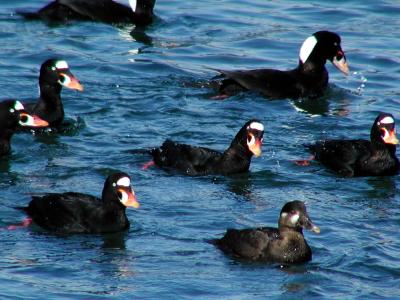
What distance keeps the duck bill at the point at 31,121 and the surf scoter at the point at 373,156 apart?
12.4ft

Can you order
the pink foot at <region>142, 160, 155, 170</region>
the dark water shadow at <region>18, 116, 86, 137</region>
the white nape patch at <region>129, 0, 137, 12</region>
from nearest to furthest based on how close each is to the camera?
the pink foot at <region>142, 160, 155, 170</region> < the dark water shadow at <region>18, 116, 86, 137</region> < the white nape patch at <region>129, 0, 137, 12</region>

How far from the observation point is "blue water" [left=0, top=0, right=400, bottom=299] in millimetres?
12664

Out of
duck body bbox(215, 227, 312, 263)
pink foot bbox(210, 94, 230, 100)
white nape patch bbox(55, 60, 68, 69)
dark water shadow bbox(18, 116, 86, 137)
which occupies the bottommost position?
duck body bbox(215, 227, 312, 263)

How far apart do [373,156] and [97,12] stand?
29.5 ft

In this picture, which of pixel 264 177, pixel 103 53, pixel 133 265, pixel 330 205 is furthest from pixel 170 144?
pixel 103 53

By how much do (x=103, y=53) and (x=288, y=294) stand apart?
10613 millimetres

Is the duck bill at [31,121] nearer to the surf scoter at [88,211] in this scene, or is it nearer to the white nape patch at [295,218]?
the surf scoter at [88,211]

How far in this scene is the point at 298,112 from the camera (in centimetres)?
1916

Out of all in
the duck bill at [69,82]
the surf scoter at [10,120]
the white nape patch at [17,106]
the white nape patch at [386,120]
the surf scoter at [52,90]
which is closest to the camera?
the white nape patch at [386,120]

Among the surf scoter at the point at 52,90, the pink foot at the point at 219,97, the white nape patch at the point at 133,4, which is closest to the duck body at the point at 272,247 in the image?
the surf scoter at the point at 52,90

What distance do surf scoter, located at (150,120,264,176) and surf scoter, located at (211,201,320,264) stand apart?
2.74 metres

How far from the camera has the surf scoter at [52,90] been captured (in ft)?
58.6

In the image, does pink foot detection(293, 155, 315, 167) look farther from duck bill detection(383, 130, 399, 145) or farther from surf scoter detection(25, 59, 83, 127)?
surf scoter detection(25, 59, 83, 127)

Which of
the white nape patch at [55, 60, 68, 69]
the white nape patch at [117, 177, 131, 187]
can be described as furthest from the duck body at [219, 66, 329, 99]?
the white nape patch at [117, 177, 131, 187]
